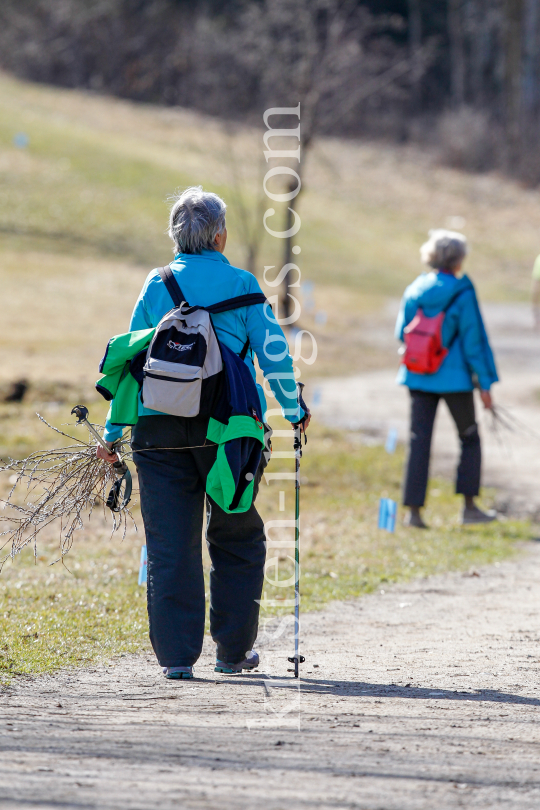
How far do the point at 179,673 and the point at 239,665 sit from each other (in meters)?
0.31

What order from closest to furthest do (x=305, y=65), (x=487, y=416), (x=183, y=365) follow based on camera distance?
(x=183, y=365) → (x=487, y=416) → (x=305, y=65)

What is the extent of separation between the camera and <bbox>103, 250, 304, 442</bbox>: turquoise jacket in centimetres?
426

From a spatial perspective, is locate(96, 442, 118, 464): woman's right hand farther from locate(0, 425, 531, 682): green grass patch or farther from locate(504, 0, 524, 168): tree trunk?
locate(504, 0, 524, 168): tree trunk

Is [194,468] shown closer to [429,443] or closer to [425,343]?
[425,343]

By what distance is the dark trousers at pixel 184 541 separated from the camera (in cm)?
429

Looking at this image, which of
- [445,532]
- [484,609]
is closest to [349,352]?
[445,532]

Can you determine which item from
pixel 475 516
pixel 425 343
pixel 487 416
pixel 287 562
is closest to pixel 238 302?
pixel 287 562

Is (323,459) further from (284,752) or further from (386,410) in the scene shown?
(284,752)

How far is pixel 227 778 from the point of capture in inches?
124


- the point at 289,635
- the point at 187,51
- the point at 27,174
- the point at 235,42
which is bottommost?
the point at 289,635

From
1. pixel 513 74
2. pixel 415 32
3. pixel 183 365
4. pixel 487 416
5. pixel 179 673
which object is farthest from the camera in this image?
pixel 415 32

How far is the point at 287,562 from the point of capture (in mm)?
7281

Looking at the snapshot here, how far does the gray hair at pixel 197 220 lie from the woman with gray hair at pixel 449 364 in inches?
144

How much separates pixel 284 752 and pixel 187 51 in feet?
136
